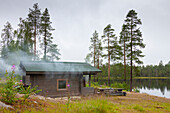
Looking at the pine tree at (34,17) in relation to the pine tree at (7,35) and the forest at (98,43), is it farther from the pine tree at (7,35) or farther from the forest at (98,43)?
the pine tree at (7,35)

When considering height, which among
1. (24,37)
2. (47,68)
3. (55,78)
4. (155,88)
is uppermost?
(24,37)

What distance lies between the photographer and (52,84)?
44.6 feet

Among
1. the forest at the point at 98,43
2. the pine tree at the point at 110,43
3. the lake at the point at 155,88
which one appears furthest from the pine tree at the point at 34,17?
the lake at the point at 155,88

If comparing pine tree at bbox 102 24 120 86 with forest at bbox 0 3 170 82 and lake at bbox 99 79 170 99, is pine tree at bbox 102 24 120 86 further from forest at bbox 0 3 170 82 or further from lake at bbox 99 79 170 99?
lake at bbox 99 79 170 99

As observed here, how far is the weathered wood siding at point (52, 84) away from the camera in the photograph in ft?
42.8

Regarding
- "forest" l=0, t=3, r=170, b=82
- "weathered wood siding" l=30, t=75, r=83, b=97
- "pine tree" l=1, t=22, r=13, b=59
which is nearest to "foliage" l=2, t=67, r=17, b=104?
"weathered wood siding" l=30, t=75, r=83, b=97

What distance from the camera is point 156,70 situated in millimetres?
100375

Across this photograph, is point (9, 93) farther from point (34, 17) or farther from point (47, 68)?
point (34, 17)

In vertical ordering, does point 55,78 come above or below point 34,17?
below

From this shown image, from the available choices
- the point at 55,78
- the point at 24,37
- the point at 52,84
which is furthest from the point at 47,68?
the point at 24,37

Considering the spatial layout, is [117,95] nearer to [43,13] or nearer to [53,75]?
[53,75]

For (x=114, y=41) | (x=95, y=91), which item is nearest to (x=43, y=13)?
(x=114, y=41)

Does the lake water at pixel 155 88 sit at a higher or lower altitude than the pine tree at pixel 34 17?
lower

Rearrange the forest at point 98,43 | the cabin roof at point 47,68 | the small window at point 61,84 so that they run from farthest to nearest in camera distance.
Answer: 1. the forest at point 98,43
2. the small window at point 61,84
3. the cabin roof at point 47,68
